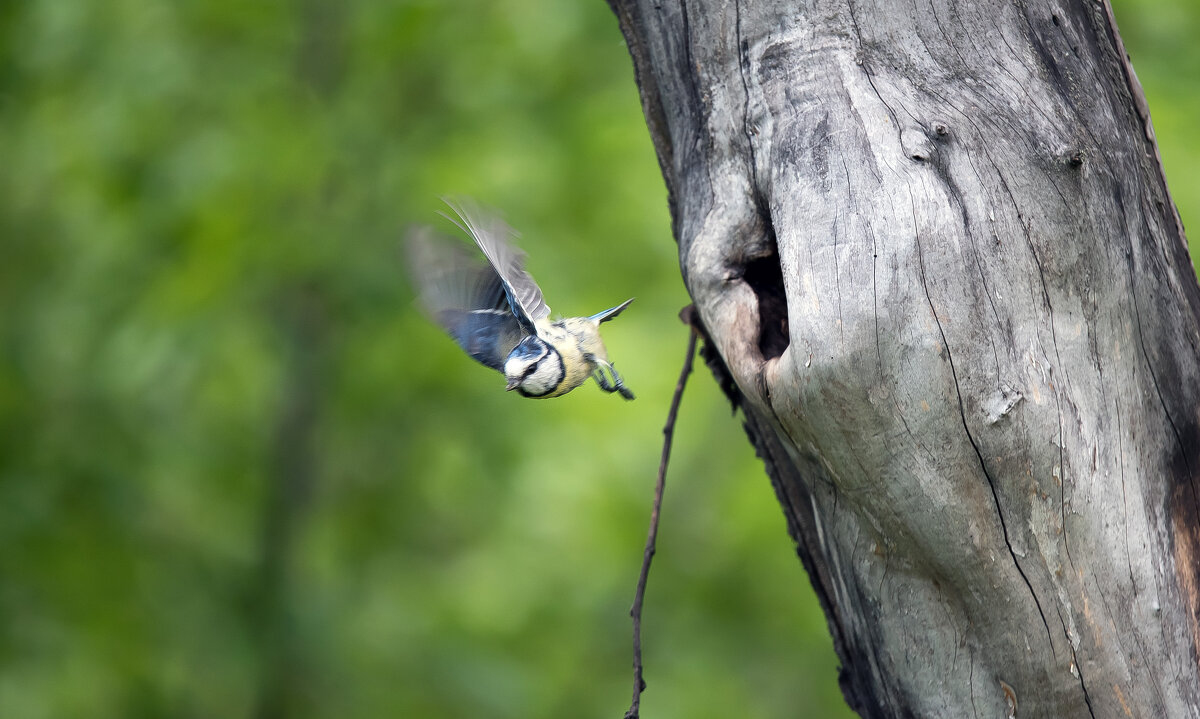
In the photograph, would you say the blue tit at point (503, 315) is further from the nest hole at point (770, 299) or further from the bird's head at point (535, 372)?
the nest hole at point (770, 299)

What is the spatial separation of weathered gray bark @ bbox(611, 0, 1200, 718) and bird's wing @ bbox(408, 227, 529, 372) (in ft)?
2.12

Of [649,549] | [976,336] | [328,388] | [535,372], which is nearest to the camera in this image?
[976,336]

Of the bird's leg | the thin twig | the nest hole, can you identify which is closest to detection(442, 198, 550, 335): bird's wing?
the bird's leg

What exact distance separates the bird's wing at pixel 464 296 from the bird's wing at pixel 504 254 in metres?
0.07

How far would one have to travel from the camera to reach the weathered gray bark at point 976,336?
149 centimetres

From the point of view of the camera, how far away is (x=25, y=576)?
350 centimetres

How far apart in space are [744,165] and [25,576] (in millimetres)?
3205

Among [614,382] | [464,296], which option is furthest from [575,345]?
[464,296]

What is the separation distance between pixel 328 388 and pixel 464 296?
178 cm

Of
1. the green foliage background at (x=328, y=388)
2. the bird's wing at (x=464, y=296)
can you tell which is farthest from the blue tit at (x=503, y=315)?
the green foliage background at (x=328, y=388)

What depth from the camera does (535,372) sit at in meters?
2.17

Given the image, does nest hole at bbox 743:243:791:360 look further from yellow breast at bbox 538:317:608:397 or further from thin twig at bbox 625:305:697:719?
yellow breast at bbox 538:317:608:397

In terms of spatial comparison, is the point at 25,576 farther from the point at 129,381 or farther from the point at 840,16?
the point at 840,16

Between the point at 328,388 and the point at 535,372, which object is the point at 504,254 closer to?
the point at 535,372
